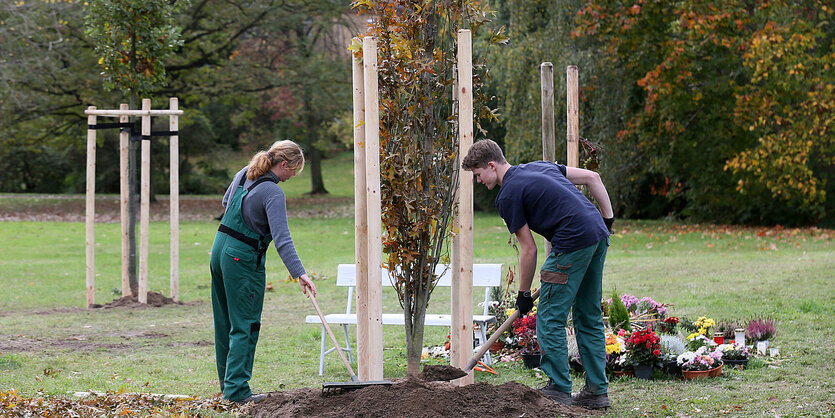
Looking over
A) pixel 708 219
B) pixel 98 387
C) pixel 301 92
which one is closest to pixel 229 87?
pixel 301 92

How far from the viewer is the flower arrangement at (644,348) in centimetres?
618

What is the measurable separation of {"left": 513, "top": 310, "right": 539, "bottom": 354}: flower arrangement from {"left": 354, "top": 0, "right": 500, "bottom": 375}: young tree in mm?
1371

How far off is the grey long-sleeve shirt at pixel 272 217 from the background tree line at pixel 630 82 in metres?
7.93

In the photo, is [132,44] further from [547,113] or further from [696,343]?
[696,343]

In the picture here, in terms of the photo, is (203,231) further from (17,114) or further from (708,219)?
(708,219)

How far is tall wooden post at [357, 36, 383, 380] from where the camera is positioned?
210 inches

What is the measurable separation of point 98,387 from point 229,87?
20.6 m

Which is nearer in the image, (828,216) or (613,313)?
(613,313)

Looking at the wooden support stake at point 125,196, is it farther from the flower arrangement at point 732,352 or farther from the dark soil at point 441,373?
the flower arrangement at point 732,352

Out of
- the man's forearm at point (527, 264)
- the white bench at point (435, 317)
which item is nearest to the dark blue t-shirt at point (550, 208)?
the man's forearm at point (527, 264)

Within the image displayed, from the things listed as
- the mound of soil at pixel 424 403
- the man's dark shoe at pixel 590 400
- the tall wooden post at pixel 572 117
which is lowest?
the man's dark shoe at pixel 590 400

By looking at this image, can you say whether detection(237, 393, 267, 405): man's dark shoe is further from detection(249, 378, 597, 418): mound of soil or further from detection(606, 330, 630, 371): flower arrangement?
detection(606, 330, 630, 371): flower arrangement

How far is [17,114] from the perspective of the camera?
2362 centimetres

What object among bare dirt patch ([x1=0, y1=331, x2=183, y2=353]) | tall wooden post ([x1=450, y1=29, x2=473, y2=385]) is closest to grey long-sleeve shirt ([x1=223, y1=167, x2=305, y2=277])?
tall wooden post ([x1=450, y1=29, x2=473, y2=385])
